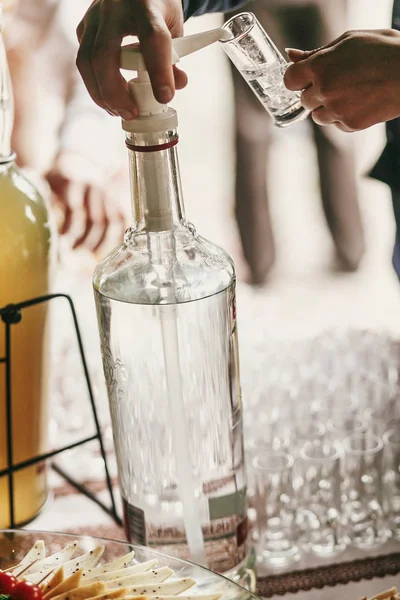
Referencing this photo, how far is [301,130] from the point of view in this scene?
68.4 inches

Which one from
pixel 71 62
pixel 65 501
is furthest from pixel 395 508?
pixel 71 62

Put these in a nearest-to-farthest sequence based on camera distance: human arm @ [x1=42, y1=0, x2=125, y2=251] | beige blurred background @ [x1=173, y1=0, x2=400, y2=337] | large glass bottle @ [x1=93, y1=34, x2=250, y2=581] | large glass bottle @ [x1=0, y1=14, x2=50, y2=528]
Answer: large glass bottle @ [x1=93, y1=34, x2=250, y2=581] → large glass bottle @ [x1=0, y1=14, x2=50, y2=528] → human arm @ [x1=42, y1=0, x2=125, y2=251] → beige blurred background @ [x1=173, y1=0, x2=400, y2=337]

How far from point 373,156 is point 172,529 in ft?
4.32

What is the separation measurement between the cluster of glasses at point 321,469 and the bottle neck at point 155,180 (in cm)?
28

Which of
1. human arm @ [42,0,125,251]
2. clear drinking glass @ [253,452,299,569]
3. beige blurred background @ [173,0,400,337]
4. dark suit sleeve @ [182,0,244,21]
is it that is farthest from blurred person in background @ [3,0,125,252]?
clear drinking glass @ [253,452,299,569]

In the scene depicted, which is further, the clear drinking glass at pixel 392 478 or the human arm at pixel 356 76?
the clear drinking glass at pixel 392 478

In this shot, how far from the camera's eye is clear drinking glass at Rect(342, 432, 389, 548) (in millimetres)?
760

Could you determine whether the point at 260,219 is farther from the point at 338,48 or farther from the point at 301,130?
Result: the point at 338,48

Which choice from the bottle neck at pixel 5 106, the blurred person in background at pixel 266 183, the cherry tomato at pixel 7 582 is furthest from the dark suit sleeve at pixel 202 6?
the blurred person in background at pixel 266 183

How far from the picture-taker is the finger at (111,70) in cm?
54

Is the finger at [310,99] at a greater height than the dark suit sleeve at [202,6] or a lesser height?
lesser

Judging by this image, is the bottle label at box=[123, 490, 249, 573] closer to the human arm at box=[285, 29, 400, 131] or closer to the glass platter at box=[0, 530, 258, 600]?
the glass platter at box=[0, 530, 258, 600]

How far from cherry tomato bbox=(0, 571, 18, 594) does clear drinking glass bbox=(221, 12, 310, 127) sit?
14.7 inches

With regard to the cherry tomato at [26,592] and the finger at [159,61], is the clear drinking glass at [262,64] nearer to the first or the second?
the finger at [159,61]
